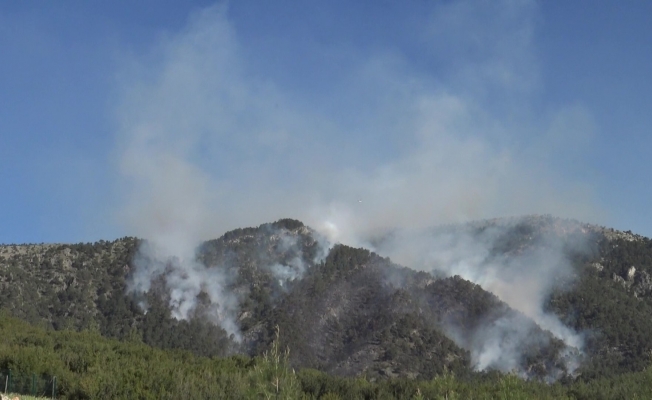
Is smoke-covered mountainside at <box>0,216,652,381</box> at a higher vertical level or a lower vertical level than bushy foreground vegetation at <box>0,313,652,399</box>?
higher

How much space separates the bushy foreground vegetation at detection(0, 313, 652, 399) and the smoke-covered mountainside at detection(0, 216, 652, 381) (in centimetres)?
6883

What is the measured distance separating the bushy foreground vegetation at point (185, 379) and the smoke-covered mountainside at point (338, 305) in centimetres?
6883

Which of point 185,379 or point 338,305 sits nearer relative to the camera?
point 185,379

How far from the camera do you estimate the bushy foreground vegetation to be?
18923mm

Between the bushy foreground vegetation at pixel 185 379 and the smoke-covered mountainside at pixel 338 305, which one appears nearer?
the bushy foreground vegetation at pixel 185 379

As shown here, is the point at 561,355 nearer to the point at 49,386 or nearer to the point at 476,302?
the point at 476,302

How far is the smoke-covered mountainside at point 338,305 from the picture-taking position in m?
139

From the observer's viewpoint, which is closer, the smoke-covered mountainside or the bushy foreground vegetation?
the bushy foreground vegetation

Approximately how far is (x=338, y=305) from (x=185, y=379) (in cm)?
12143

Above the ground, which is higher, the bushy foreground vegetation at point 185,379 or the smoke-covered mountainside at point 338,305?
the smoke-covered mountainside at point 338,305

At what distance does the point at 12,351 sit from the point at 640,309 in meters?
157

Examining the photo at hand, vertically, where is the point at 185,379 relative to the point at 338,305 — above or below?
below

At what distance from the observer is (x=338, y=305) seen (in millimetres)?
162375

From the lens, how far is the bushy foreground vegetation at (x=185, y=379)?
18.9m
